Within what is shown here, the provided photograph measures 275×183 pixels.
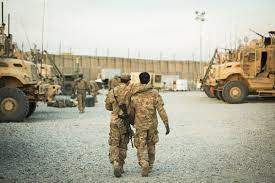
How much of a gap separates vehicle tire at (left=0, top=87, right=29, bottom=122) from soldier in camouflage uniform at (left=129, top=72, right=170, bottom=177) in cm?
729

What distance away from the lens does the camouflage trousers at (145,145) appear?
6113mm

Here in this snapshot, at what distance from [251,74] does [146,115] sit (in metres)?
15.5

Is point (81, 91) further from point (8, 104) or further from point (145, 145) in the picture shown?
point (145, 145)

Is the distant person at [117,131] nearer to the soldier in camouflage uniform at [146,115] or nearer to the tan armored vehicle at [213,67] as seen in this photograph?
the soldier in camouflage uniform at [146,115]

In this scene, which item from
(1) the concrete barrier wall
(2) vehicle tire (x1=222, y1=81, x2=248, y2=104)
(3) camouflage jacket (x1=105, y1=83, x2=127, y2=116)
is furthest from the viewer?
(1) the concrete barrier wall

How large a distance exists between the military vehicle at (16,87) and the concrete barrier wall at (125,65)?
35879 millimetres

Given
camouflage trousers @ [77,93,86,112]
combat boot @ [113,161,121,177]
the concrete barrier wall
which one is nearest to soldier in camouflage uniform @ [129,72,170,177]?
combat boot @ [113,161,121,177]

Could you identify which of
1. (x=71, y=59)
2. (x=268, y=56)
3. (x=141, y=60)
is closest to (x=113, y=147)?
(x=268, y=56)

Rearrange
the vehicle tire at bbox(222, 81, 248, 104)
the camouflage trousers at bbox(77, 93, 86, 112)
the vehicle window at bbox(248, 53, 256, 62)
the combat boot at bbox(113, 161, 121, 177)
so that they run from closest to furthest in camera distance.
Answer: the combat boot at bbox(113, 161, 121, 177) < the camouflage trousers at bbox(77, 93, 86, 112) < the vehicle tire at bbox(222, 81, 248, 104) < the vehicle window at bbox(248, 53, 256, 62)

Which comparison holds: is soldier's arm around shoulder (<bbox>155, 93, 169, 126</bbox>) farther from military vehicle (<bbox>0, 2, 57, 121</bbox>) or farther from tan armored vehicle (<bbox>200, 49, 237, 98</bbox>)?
tan armored vehicle (<bbox>200, 49, 237, 98</bbox>)

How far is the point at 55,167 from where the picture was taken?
6.66 m

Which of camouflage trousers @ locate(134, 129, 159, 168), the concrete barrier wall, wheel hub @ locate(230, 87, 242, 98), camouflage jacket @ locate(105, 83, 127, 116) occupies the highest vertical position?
the concrete barrier wall

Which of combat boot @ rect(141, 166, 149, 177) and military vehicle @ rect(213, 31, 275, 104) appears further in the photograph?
military vehicle @ rect(213, 31, 275, 104)

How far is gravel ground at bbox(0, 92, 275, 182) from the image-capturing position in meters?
6.13
